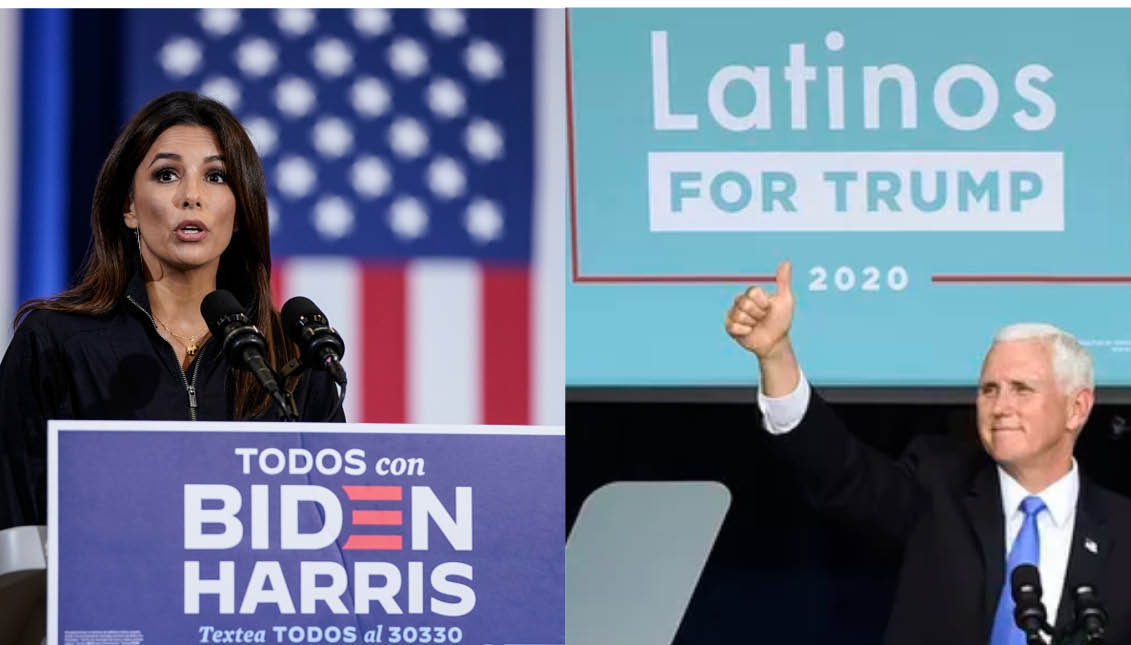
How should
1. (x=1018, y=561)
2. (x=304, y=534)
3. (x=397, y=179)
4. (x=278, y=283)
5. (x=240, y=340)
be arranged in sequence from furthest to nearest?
(x=397, y=179)
(x=278, y=283)
(x=1018, y=561)
(x=240, y=340)
(x=304, y=534)

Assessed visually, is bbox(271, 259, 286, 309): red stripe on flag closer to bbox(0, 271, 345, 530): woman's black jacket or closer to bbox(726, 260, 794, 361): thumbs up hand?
bbox(0, 271, 345, 530): woman's black jacket

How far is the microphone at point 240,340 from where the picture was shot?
3.08 metres

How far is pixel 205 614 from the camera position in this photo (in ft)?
9.46

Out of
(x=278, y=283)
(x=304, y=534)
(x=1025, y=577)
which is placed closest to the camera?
(x=304, y=534)

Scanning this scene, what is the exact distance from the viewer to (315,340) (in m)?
3.33

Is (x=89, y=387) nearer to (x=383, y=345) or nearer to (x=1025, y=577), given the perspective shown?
(x=383, y=345)

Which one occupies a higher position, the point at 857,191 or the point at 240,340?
the point at 857,191

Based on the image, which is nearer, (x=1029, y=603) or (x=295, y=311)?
→ (x=295, y=311)

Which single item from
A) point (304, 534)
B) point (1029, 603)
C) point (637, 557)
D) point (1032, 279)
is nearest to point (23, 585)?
point (304, 534)

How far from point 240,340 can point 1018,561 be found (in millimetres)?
2576

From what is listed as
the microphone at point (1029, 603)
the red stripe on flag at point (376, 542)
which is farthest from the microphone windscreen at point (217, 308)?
the microphone at point (1029, 603)

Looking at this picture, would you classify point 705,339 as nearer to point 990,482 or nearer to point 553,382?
point 553,382

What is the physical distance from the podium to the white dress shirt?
2.37 meters

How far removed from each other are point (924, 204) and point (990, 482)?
2.78 feet
